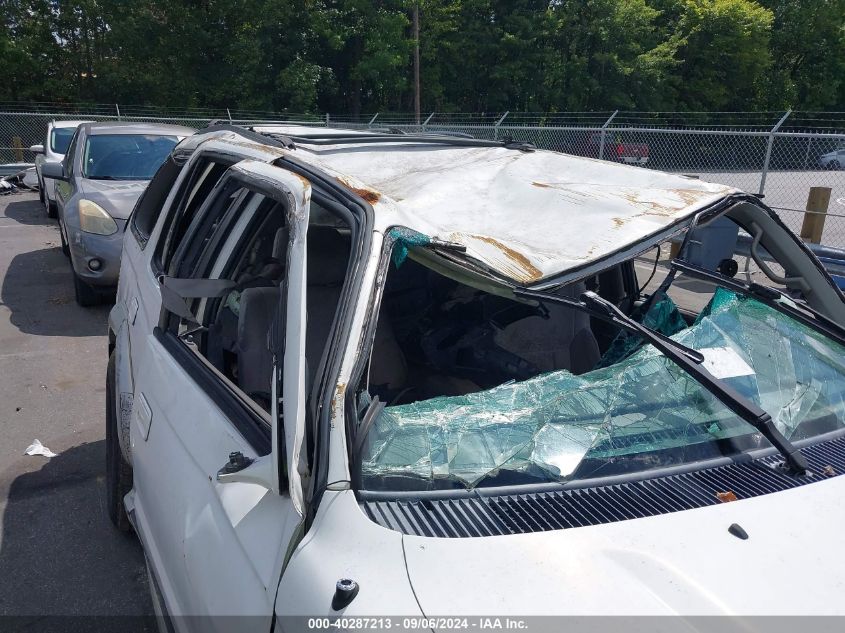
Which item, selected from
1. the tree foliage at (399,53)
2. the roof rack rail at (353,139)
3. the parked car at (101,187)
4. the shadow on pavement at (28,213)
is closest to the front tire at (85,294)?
the parked car at (101,187)

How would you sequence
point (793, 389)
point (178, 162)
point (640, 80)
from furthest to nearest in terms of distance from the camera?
point (640, 80) < point (178, 162) < point (793, 389)

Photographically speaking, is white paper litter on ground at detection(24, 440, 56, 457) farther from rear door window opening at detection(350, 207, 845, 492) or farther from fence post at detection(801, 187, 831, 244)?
fence post at detection(801, 187, 831, 244)

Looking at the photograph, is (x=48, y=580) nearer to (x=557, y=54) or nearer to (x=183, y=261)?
(x=183, y=261)

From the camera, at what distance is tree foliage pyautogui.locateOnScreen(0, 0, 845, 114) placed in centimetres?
2412

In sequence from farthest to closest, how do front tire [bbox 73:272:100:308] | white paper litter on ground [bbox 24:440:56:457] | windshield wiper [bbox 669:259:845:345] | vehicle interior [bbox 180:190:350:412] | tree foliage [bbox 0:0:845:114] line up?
tree foliage [bbox 0:0:845:114] < front tire [bbox 73:272:100:308] < white paper litter on ground [bbox 24:440:56:457] < vehicle interior [bbox 180:190:350:412] < windshield wiper [bbox 669:259:845:345]

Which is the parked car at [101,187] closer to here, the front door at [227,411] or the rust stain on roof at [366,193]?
the front door at [227,411]

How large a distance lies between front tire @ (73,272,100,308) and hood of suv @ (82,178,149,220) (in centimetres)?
76

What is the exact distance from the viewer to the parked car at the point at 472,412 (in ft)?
4.44

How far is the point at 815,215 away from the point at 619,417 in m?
8.57

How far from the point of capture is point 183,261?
278cm

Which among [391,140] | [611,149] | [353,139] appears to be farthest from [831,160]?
[353,139]

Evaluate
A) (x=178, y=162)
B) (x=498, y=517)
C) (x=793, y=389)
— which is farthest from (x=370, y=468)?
(x=178, y=162)

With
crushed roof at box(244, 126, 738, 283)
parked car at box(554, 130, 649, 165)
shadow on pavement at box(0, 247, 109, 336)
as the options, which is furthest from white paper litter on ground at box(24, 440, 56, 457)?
parked car at box(554, 130, 649, 165)

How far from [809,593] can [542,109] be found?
1094 inches
